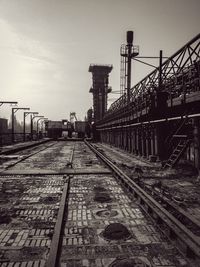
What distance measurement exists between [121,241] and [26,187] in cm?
525

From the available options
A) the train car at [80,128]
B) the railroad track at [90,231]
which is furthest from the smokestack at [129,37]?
the train car at [80,128]

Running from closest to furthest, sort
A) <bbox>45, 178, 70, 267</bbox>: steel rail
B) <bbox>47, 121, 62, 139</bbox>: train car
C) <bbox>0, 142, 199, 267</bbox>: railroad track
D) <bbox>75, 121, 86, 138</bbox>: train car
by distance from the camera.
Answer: <bbox>45, 178, 70, 267</bbox>: steel rail → <bbox>0, 142, 199, 267</bbox>: railroad track → <bbox>47, 121, 62, 139</bbox>: train car → <bbox>75, 121, 86, 138</bbox>: train car

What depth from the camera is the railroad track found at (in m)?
4.20

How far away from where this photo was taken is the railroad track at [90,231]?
420 centimetres

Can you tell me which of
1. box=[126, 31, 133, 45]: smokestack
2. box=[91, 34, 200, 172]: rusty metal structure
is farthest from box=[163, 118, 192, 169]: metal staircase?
box=[126, 31, 133, 45]: smokestack

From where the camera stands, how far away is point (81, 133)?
217 feet

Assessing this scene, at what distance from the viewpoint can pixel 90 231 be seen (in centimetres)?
536

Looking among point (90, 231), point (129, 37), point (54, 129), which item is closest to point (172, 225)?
point (90, 231)

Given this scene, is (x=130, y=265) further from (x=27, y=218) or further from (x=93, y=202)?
(x=93, y=202)

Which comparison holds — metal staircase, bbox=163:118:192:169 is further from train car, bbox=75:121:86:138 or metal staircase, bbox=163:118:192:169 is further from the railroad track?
train car, bbox=75:121:86:138

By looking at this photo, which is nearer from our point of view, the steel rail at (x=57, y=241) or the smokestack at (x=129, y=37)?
the steel rail at (x=57, y=241)

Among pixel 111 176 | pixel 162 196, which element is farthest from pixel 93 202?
pixel 111 176

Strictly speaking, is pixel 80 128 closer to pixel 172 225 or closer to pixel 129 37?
pixel 129 37

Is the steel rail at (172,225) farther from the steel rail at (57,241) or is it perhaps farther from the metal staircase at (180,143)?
the metal staircase at (180,143)
